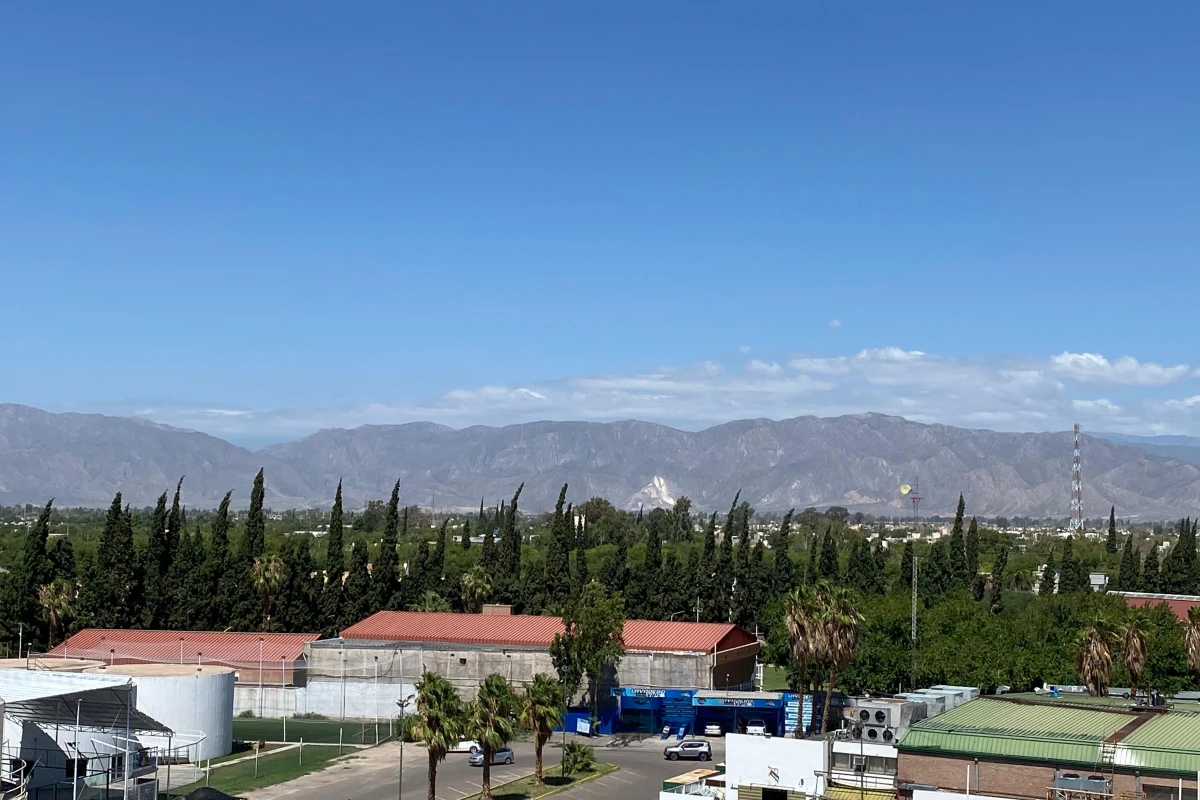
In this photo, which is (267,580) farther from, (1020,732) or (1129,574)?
(1129,574)

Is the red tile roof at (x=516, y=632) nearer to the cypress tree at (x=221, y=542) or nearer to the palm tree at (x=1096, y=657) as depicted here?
the cypress tree at (x=221, y=542)

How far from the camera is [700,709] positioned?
267 ft

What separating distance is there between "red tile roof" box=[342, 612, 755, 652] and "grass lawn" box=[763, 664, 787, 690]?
46.0ft

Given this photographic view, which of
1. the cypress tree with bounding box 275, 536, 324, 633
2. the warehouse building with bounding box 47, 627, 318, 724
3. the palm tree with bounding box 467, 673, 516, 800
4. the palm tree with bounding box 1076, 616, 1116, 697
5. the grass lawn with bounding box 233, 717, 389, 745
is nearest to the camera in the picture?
the palm tree with bounding box 467, 673, 516, 800

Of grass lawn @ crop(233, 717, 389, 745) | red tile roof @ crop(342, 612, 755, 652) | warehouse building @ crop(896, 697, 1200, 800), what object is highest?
warehouse building @ crop(896, 697, 1200, 800)

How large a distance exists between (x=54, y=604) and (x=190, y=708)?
37650mm

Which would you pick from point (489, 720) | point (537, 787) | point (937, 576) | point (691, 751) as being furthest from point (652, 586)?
point (489, 720)

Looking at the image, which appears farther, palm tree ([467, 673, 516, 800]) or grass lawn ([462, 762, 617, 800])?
grass lawn ([462, 762, 617, 800])

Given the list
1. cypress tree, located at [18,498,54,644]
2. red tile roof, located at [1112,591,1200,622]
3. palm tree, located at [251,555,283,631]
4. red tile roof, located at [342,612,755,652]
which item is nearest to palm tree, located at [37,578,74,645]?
cypress tree, located at [18,498,54,644]

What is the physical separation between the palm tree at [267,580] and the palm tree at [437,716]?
55844 mm

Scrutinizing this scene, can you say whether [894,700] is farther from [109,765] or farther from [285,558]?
[285,558]

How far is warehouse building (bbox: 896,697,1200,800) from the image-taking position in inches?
1596

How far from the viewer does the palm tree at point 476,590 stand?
369ft

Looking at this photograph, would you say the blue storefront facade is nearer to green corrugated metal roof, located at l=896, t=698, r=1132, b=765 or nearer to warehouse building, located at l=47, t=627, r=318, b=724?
warehouse building, located at l=47, t=627, r=318, b=724
